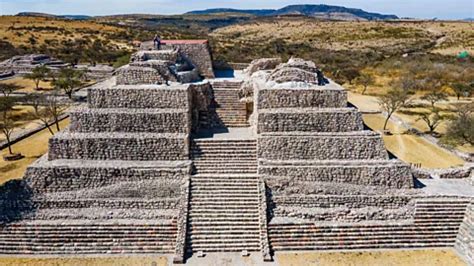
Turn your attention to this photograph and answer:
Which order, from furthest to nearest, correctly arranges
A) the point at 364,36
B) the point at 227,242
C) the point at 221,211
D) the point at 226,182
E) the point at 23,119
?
the point at 364,36 < the point at 23,119 < the point at 226,182 < the point at 221,211 < the point at 227,242

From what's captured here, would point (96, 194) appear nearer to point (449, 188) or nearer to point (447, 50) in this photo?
point (449, 188)

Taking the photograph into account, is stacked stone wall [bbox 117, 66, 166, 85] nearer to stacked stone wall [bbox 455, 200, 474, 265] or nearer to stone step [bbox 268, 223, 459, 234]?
stone step [bbox 268, 223, 459, 234]

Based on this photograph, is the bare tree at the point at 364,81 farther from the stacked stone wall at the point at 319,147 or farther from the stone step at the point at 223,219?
the stone step at the point at 223,219

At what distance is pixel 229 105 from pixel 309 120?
442 centimetres

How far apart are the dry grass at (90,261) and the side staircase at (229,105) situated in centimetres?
715

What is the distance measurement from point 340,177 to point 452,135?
11.2 m

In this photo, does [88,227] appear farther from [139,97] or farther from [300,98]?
[300,98]

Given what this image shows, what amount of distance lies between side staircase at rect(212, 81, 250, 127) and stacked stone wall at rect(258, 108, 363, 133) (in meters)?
2.49

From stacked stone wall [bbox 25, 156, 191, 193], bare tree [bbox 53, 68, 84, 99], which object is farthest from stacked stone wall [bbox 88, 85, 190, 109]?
bare tree [bbox 53, 68, 84, 99]

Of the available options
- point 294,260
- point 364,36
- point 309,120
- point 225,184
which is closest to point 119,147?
point 225,184

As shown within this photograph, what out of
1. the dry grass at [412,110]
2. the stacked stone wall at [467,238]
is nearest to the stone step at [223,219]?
the stacked stone wall at [467,238]

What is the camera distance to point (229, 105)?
A: 1794 centimetres

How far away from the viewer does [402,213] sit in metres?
12.7

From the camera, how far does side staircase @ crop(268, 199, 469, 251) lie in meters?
11.9
